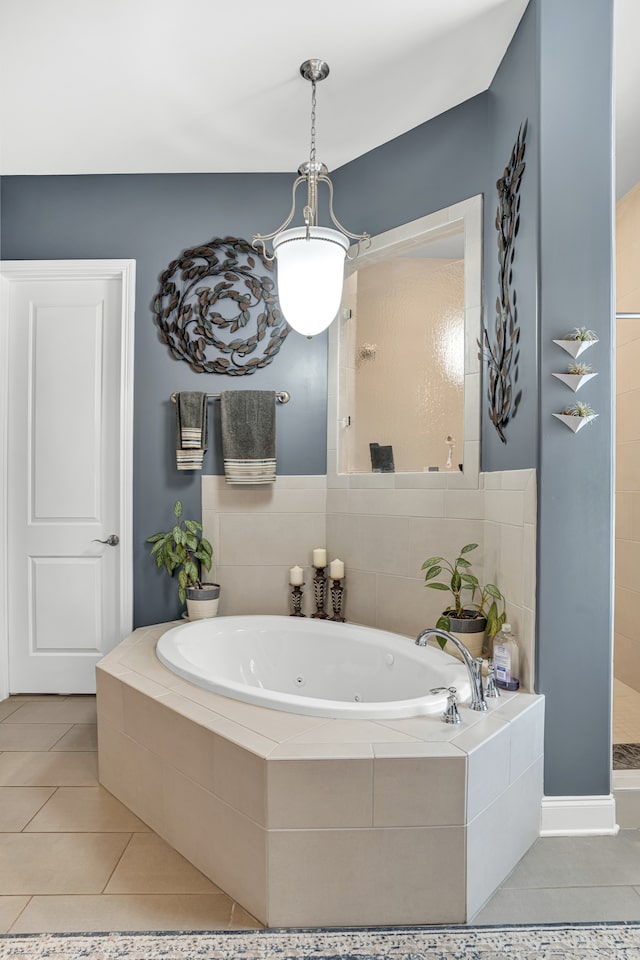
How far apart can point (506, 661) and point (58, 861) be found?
4.92 ft

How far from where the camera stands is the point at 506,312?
2307 mm

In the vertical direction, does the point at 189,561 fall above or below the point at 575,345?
below

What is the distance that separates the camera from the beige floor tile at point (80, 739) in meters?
2.66

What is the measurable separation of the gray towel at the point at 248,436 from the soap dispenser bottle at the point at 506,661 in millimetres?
1383

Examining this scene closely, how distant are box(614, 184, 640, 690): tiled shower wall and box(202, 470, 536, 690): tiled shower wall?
3.14 ft

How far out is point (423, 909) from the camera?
1.61 metres

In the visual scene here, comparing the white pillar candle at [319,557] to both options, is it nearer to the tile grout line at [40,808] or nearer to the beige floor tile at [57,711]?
the beige floor tile at [57,711]

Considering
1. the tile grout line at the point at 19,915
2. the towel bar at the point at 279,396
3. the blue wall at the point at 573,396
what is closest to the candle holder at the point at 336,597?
the towel bar at the point at 279,396

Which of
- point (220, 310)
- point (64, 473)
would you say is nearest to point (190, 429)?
point (220, 310)

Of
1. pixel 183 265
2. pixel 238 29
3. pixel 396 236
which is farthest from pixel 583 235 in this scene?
pixel 183 265

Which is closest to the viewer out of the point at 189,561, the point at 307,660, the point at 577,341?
the point at 577,341

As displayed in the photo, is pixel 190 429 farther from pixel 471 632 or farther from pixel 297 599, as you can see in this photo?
pixel 471 632

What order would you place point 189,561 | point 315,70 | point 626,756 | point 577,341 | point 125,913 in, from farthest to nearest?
1. point 189,561
2. point 315,70
3. point 626,756
4. point 577,341
5. point 125,913

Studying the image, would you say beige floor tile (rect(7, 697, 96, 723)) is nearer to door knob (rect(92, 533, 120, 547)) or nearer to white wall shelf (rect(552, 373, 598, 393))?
door knob (rect(92, 533, 120, 547))
